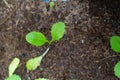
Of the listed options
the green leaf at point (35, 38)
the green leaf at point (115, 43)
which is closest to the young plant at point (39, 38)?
the green leaf at point (35, 38)

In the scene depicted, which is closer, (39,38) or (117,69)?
(117,69)

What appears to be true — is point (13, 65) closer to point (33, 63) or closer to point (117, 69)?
point (33, 63)

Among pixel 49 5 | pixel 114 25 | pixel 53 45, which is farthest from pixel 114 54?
pixel 49 5

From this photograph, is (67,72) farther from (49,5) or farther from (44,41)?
(49,5)

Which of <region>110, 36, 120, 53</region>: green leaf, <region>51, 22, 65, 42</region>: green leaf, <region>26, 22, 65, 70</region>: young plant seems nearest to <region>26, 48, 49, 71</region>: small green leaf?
<region>26, 22, 65, 70</region>: young plant

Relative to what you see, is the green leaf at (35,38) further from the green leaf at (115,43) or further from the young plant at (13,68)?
the green leaf at (115,43)

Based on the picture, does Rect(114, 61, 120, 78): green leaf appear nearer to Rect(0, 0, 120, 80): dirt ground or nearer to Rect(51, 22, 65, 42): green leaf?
Rect(0, 0, 120, 80): dirt ground

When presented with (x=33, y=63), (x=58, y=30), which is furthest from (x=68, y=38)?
(x=33, y=63)
